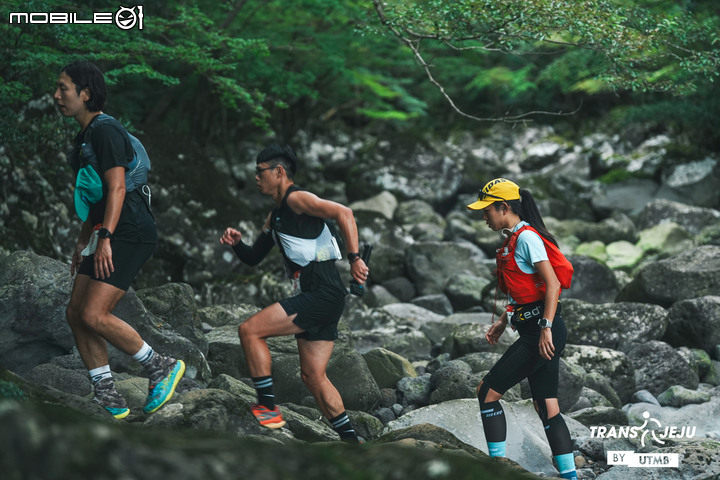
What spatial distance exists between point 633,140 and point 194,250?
67.2 feet

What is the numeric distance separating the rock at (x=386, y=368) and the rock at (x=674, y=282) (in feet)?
17.1

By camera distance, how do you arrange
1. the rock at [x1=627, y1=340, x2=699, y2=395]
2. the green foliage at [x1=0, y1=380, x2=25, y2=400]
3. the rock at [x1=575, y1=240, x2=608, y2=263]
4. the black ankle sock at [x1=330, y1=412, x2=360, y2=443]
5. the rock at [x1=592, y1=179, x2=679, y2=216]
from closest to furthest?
1. the green foliage at [x1=0, y1=380, x2=25, y2=400]
2. the black ankle sock at [x1=330, y1=412, x2=360, y2=443]
3. the rock at [x1=627, y1=340, x2=699, y2=395]
4. the rock at [x1=575, y1=240, x2=608, y2=263]
5. the rock at [x1=592, y1=179, x2=679, y2=216]

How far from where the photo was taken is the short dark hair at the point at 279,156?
517 cm

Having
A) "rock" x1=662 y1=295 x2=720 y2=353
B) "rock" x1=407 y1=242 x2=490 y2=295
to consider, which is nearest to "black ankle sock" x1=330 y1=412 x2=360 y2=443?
"rock" x1=662 y1=295 x2=720 y2=353

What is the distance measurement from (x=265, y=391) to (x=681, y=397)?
5.82 metres

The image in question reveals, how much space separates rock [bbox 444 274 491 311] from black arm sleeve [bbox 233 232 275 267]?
9.56 meters

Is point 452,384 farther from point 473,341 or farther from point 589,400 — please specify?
point 473,341

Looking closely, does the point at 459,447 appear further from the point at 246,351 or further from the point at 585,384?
the point at 585,384

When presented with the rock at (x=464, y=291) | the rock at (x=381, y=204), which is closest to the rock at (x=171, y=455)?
the rock at (x=464, y=291)

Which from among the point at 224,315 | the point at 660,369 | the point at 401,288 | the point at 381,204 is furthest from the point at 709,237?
the point at 224,315

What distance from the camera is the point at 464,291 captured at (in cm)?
1480

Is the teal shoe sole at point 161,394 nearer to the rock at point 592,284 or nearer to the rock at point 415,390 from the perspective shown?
the rock at point 415,390

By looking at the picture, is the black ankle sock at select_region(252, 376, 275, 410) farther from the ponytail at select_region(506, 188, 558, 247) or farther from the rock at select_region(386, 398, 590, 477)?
the ponytail at select_region(506, 188, 558, 247)

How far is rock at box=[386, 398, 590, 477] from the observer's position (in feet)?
21.5
